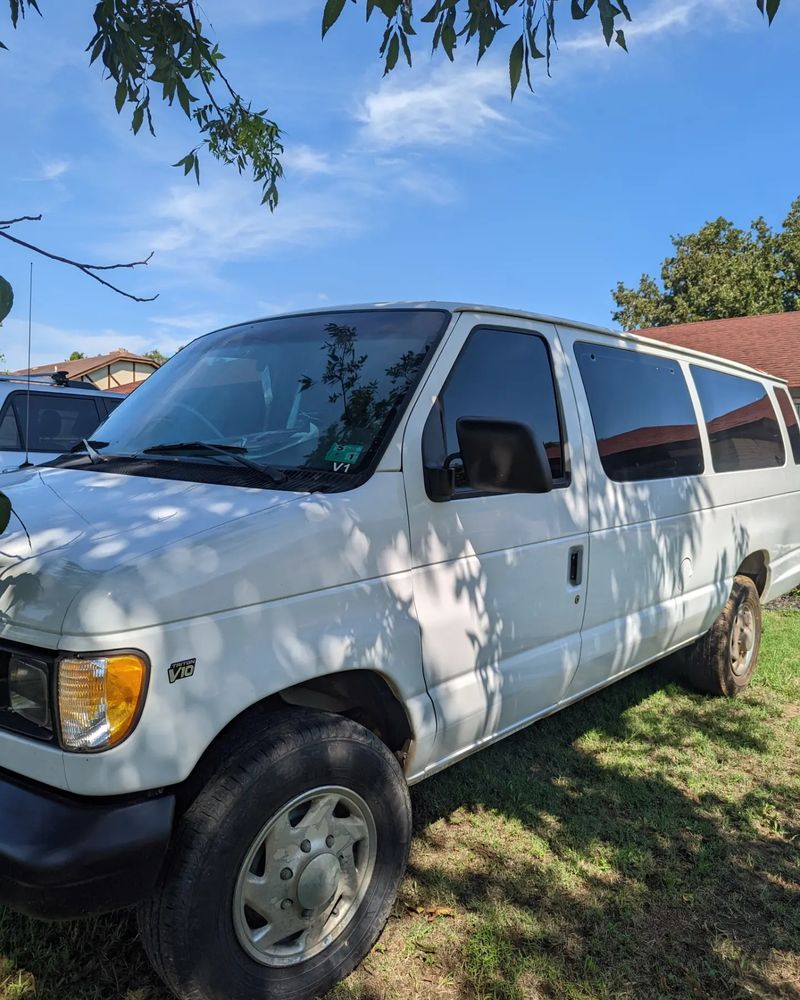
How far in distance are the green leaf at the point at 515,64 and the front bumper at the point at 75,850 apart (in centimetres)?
241

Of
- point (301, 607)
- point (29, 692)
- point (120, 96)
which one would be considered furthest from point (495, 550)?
point (120, 96)

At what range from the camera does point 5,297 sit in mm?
1336

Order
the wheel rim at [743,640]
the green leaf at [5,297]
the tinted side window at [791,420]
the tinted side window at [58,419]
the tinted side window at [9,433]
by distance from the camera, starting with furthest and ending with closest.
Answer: the tinted side window at [58,419] → the tinted side window at [9,433] → the tinted side window at [791,420] → the wheel rim at [743,640] → the green leaf at [5,297]

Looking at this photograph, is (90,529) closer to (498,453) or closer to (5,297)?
(5,297)

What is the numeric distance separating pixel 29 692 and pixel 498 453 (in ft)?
4.93

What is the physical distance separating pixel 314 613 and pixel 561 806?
6.63ft

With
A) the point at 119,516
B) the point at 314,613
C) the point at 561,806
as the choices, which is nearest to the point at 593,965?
the point at 561,806

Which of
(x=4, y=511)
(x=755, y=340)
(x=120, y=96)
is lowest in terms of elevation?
(x=4, y=511)

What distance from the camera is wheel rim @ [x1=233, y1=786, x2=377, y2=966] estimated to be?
2.17 m

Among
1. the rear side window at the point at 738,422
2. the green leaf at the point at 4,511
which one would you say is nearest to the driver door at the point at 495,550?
the green leaf at the point at 4,511

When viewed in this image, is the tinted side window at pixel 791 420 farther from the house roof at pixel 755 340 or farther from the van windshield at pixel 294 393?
the house roof at pixel 755 340

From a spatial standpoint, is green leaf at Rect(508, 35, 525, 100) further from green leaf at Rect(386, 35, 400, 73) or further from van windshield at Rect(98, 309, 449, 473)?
van windshield at Rect(98, 309, 449, 473)

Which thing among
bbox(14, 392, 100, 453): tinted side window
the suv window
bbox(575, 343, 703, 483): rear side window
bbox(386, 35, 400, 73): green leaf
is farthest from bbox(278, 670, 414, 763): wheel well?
bbox(14, 392, 100, 453): tinted side window

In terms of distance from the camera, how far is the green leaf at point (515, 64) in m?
2.48
